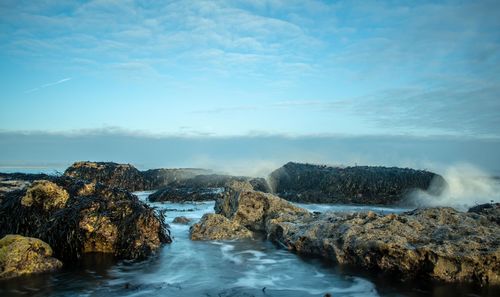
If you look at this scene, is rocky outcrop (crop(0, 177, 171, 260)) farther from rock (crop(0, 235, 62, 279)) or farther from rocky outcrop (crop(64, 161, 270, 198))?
rocky outcrop (crop(64, 161, 270, 198))

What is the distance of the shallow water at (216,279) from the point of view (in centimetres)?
537

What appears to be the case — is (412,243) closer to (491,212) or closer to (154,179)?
(491,212)

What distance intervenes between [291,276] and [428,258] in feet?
6.85

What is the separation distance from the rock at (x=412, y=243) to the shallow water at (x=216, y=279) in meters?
0.34

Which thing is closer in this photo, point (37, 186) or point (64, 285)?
point (64, 285)

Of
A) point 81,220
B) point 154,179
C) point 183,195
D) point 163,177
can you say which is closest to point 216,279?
point 81,220

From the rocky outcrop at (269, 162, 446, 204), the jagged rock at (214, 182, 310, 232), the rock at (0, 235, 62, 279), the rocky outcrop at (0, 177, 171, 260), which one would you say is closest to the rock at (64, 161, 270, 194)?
the rocky outcrop at (269, 162, 446, 204)

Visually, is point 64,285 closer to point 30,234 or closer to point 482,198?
point 30,234

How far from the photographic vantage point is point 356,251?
6.70 metres

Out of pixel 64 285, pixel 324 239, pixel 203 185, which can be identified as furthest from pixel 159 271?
pixel 203 185

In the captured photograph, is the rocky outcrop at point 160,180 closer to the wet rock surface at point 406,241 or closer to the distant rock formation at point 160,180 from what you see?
the distant rock formation at point 160,180

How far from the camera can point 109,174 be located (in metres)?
20.7

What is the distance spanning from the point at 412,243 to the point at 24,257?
20.1 ft

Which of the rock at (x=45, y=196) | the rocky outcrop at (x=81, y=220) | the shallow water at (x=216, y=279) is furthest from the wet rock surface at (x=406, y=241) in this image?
the rock at (x=45, y=196)
